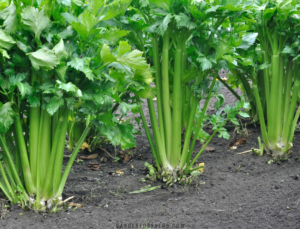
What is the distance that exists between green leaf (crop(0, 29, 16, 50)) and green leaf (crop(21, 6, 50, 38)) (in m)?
0.10

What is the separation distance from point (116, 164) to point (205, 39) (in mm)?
1368

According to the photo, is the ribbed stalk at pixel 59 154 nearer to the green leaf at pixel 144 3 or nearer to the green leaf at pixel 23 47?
the green leaf at pixel 23 47

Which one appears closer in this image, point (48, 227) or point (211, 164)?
point (48, 227)

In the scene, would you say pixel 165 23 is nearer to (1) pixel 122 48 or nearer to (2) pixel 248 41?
(1) pixel 122 48

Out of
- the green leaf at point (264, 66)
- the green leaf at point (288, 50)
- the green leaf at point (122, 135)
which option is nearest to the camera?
the green leaf at point (122, 135)

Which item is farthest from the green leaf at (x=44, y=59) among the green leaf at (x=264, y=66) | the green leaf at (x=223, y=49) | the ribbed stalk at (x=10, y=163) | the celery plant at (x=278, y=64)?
the green leaf at (x=264, y=66)

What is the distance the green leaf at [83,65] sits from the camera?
5.98ft

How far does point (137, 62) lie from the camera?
1967mm

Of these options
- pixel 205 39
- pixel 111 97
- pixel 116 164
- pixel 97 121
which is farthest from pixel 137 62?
pixel 116 164

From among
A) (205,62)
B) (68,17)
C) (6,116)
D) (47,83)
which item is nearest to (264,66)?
(205,62)

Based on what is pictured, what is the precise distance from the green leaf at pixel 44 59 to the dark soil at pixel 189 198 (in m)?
0.95

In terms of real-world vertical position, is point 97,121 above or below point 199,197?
above

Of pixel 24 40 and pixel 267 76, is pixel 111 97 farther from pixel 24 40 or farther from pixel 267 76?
pixel 267 76

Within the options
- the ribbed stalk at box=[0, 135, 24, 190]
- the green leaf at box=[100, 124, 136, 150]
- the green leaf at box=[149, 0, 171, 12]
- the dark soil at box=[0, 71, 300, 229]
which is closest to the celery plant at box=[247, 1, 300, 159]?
the dark soil at box=[0, 71, 300, 229]
